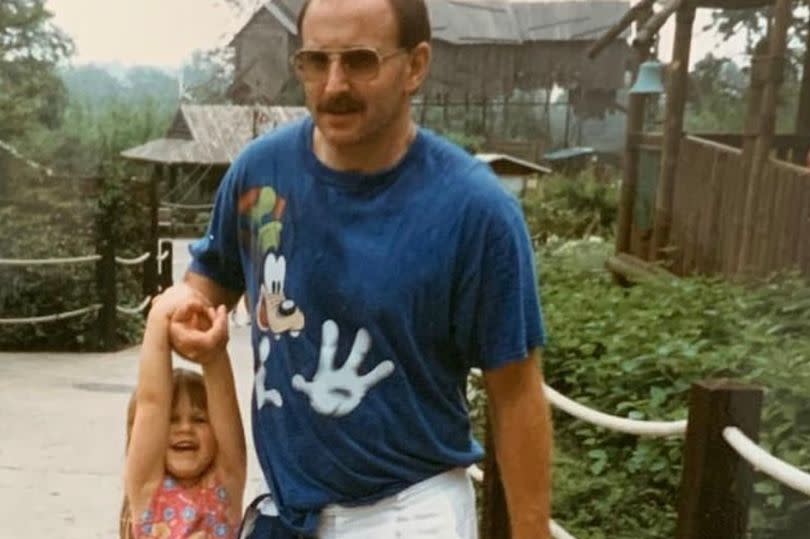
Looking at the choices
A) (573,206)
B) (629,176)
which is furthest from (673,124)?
(573,206)

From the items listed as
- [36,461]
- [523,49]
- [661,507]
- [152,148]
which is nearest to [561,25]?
[523,49]

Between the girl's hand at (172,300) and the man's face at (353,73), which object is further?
the girl's hand at (172,300)

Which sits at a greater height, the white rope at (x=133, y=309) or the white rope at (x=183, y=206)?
the white rope at (x=183, y=206)

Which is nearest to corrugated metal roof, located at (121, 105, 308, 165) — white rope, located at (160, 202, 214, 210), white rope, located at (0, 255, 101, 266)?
white rope, located at (160, 202, 214, 210)

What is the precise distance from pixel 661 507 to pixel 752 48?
2133 mm

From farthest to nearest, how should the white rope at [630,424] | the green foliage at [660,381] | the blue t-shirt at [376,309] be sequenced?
the green foliage at [660,381]
the white rope at [630,424]
the blue t-shirt at [376,309]

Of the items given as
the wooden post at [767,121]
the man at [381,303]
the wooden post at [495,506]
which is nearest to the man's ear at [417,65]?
the man at [381,303]

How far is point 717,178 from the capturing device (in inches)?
183

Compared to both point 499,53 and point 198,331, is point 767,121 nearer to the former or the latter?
point 499,53

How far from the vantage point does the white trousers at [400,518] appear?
3.91 feet

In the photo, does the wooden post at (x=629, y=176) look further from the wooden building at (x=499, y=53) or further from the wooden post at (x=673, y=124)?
the wooden building at (x=499, y=53)

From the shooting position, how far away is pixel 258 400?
4.11 ft

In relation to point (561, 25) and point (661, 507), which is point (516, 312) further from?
point (561, 25)

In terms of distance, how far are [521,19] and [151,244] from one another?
4736 mm
